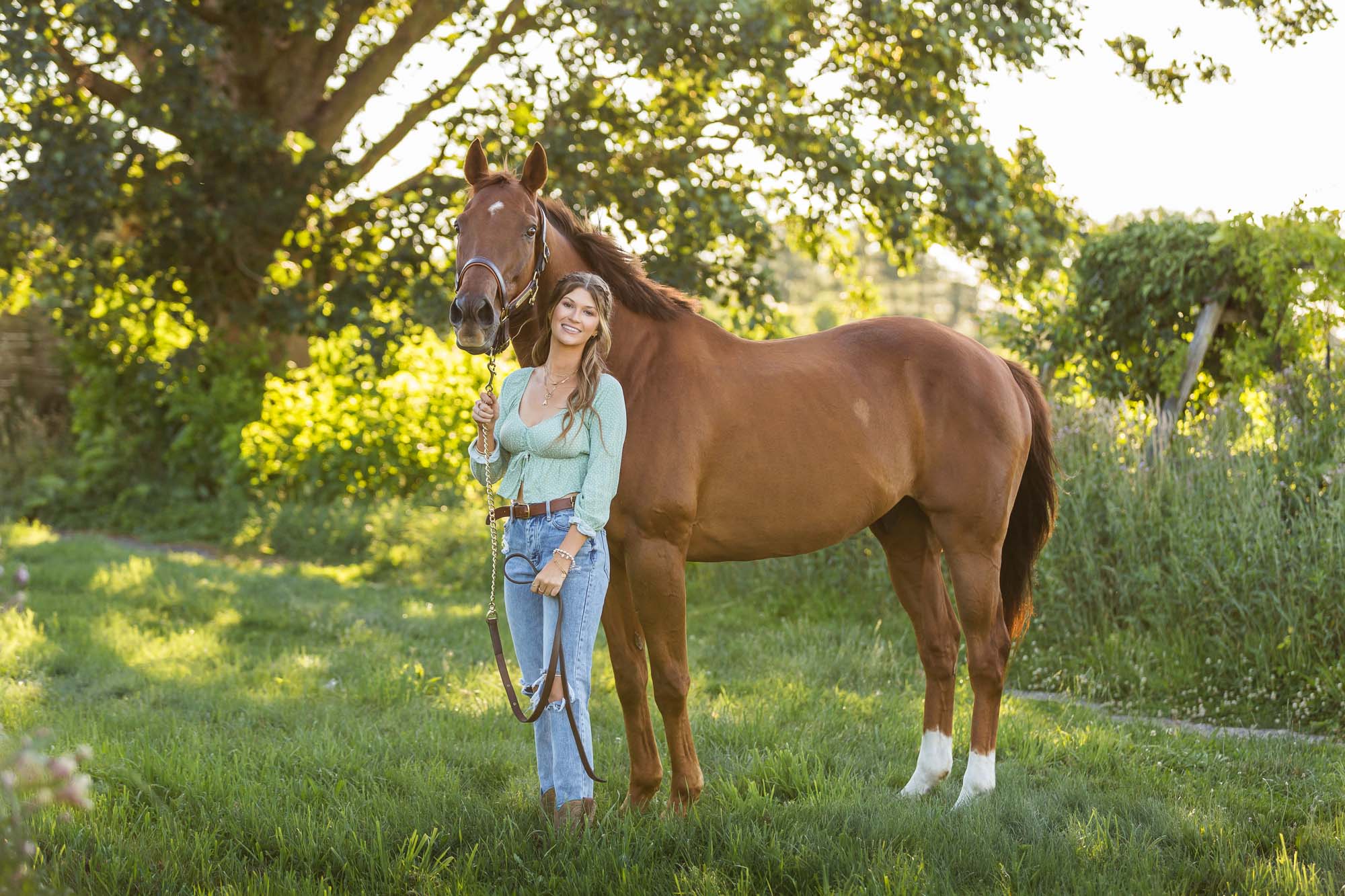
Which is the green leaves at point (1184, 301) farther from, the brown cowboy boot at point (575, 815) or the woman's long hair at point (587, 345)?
the brown cowboy boot at point (575, 815)

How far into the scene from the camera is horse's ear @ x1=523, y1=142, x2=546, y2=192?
12.1 ft

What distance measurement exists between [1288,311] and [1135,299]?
1.34 metres

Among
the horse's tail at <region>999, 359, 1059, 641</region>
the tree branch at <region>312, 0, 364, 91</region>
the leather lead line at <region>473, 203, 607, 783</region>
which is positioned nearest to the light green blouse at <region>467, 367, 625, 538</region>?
the leather lead line at <region>473, 203, 607, 783</region>

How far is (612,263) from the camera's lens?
396cm

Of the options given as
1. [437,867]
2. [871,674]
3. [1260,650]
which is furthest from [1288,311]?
[437,867]

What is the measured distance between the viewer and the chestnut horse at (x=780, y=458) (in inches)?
145

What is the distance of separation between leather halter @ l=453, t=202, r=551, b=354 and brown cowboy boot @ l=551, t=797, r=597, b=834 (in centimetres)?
147

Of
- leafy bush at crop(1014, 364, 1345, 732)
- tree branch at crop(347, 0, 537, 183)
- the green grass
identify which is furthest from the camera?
tree branch at crop(347, 0, 537, 183)

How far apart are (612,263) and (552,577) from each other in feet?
4.03

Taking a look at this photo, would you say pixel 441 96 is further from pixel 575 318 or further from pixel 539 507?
pixel 539 507

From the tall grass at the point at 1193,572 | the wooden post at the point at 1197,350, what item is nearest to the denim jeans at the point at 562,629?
the tall grass at the point at 1193,572

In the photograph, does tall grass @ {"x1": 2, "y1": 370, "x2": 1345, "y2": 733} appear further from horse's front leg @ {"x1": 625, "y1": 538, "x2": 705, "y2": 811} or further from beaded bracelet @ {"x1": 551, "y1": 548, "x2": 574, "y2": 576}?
beaded bracelet @ {"x1": 551, "y1": 548, "x2": 574, "y2": 576}

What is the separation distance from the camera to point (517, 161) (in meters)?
10.5

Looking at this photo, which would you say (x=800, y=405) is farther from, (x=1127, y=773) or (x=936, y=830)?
(x=1127, y=773)
